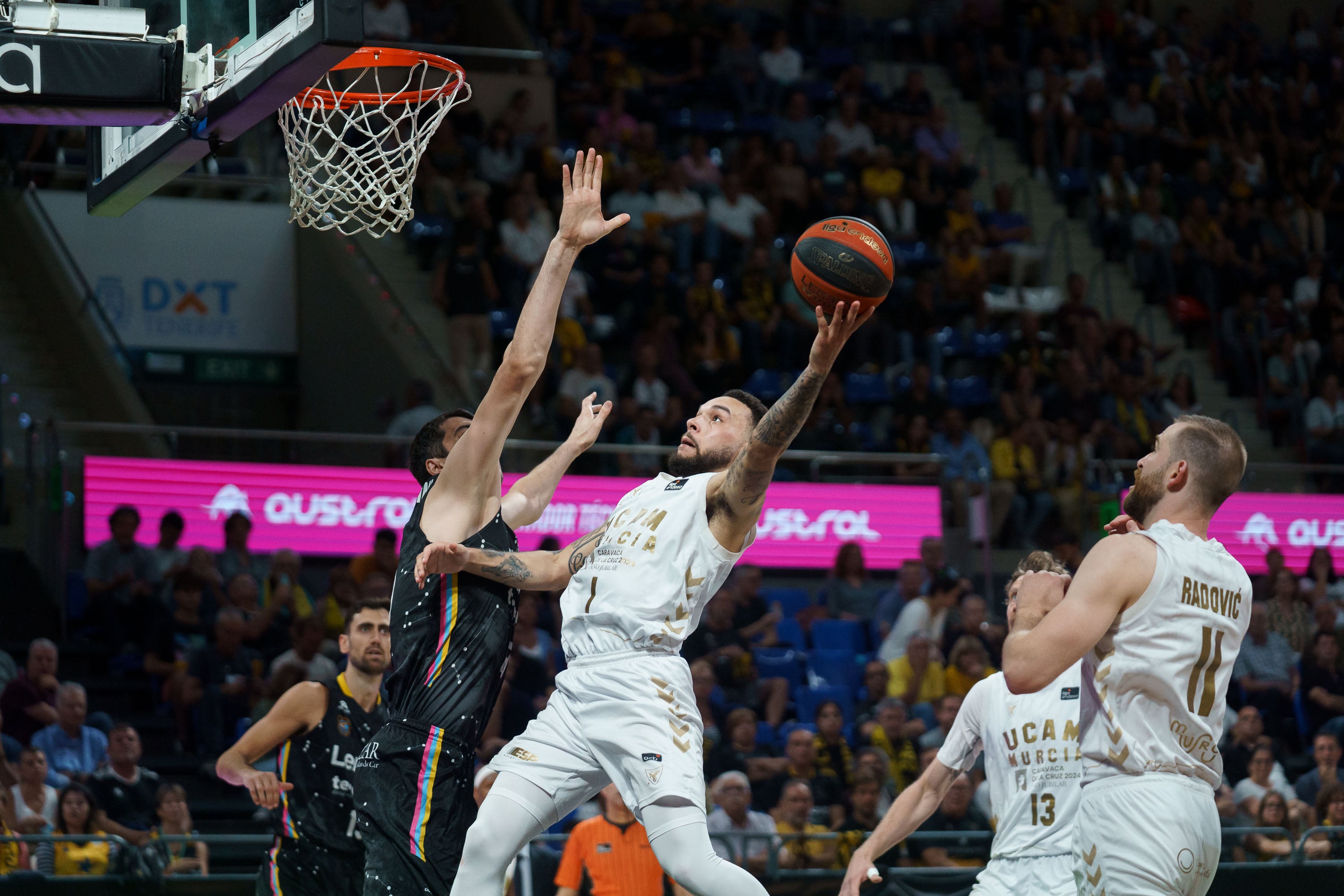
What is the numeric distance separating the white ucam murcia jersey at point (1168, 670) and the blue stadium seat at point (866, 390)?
12103mm

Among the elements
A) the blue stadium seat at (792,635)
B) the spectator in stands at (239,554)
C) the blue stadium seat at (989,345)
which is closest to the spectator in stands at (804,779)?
the blue stadium seat at (792,635)

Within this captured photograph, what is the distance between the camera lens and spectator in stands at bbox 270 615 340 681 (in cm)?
1212

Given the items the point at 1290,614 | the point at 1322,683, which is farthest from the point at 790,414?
the point at 1290,614

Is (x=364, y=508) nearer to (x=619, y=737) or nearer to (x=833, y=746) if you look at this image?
(x=833, y=746)

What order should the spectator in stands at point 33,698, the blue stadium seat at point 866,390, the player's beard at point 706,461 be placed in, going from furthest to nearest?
1. the blue stadium seat at point 866,390
2. the spectator in stands at point 33,698
3. the player's beard at point 706,461

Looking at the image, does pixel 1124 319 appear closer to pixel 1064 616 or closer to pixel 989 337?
pixel 989 337

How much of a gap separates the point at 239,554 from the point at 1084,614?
953 cm

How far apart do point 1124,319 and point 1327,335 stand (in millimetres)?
2302

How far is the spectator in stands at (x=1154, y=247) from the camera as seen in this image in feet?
67.2

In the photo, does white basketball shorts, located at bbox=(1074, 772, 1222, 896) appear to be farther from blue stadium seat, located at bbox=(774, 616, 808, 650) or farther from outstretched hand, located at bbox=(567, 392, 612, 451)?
blue stadium seat, located at bbox=(774, 616, 808, 650)

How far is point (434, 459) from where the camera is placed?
6.48 meters

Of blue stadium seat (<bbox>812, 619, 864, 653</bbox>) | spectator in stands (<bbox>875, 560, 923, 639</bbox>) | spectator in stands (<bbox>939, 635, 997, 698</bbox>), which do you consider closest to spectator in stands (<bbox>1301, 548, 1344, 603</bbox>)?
spectator in stands (<bbox>875, 560, 923, 639</bbox>)

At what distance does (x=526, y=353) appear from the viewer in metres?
5.92

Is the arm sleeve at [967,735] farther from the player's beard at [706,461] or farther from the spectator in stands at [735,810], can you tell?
Answer: the spectator in stands at [735,810]
